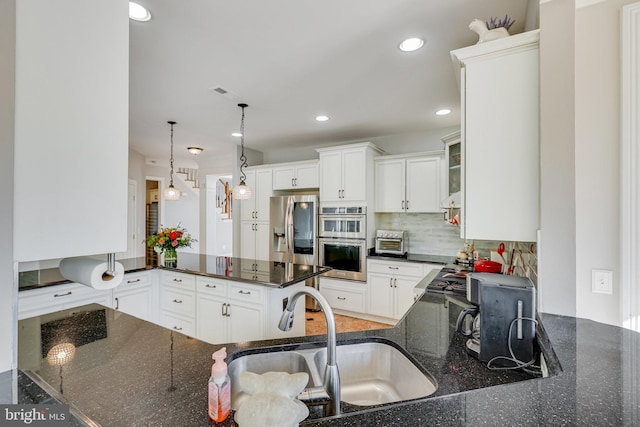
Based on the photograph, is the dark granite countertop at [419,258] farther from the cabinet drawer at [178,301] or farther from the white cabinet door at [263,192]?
the cabinet drawer at [178,301]

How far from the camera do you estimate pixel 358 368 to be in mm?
1230

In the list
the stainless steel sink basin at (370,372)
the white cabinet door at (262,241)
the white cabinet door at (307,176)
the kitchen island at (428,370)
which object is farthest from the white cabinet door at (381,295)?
the stainless steel sink basin at (370,372)

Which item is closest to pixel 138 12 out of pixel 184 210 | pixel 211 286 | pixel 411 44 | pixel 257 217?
pixel 411 44

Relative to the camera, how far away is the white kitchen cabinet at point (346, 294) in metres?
3.82

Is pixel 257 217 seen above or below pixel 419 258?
above

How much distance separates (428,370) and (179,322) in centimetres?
263

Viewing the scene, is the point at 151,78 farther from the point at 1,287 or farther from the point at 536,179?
the point at 536,179

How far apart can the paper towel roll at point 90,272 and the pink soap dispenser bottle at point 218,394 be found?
48 cm

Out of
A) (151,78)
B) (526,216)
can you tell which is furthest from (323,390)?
(151,78)

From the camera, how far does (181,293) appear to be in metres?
2.83

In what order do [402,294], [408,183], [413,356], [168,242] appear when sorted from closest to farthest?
[413,356] < [168,242] < [402,294] < [408,183]

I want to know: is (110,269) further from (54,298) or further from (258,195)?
(258,195)

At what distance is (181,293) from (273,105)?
2196 mm

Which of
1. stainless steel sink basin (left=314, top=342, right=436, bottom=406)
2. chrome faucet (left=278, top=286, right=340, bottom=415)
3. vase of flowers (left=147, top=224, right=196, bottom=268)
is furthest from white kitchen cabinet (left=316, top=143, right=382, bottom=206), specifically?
chrome faucet (left=278, top=286, right=340, bottom=415)
